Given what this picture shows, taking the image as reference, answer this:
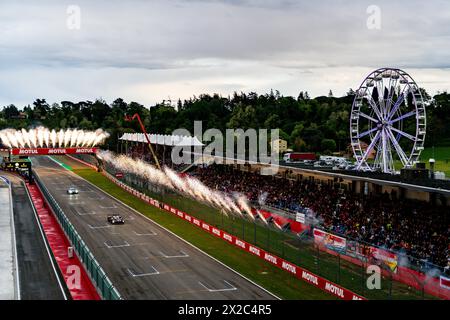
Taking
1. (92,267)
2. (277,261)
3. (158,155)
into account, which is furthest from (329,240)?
(158,155)

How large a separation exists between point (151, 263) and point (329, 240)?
12.0m

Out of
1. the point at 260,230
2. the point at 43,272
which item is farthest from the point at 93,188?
the point at 43,272

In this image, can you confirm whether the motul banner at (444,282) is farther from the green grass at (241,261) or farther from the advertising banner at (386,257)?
the green grass at (241,261)

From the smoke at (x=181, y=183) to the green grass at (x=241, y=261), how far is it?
15.1ft

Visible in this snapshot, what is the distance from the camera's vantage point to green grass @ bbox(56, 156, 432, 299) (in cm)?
3049

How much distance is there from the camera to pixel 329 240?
36844 millimetres

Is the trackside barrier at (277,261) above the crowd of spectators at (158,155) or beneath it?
beneath

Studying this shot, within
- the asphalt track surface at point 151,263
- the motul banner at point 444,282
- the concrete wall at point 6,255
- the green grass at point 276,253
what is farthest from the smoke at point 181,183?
the motul banner at point 444,282

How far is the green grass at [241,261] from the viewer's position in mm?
31891

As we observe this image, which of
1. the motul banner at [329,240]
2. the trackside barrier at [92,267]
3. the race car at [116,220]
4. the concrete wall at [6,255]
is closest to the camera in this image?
the trackside barrier at [92,267]

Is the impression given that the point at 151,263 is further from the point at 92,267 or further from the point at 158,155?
the point at 158,155

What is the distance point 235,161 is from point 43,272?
112 feet

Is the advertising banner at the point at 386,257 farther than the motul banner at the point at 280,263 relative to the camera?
Yes
